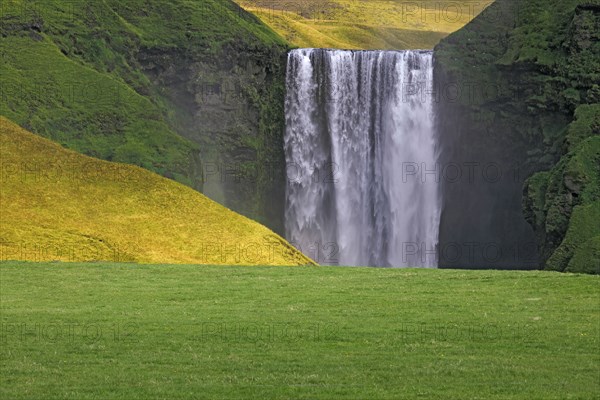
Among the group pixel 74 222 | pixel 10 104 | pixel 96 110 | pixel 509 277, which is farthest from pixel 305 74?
pixel 509 277

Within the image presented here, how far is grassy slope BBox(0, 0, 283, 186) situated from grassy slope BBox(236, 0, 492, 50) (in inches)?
1756

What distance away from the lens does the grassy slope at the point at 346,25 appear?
527 ft

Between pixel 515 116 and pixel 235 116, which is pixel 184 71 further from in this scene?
pixel 515 116

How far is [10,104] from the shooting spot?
91125 millimetres

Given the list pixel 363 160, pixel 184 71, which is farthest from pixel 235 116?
pixel 363 160

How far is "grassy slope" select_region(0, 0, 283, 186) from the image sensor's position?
91938mm

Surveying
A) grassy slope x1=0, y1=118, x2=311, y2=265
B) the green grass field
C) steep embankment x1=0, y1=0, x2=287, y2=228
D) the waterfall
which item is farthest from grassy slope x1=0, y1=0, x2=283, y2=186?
the green grass field

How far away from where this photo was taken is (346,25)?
18050cm

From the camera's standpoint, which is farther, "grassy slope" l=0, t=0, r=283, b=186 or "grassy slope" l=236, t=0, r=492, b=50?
"grassy slope" l=236, t=0, r=492, b=50

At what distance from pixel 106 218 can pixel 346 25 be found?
116m

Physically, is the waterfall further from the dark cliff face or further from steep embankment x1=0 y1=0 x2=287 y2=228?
steep embankment x1=0 y1=0 x2=287 y2=228

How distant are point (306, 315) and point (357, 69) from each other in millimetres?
59280

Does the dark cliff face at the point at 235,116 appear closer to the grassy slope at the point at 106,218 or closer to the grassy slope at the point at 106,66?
the grassy slope at the point at 106,66

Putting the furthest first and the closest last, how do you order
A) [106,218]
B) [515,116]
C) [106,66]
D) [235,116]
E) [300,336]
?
[235,116] < [106,66] < [515,116] < [106,218] < [300,336]
